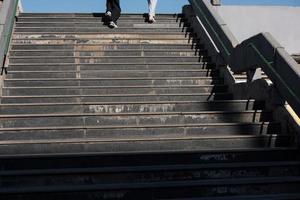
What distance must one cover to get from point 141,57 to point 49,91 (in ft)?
7.32

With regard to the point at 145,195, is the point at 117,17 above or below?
above

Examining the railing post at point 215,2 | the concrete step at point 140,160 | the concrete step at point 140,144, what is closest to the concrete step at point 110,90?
the concrete step at point 140,144

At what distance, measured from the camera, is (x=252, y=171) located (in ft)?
23.8

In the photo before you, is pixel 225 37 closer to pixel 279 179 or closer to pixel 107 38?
pixel 107 38

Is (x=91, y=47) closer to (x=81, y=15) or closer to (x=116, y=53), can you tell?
(x=116, y=53)

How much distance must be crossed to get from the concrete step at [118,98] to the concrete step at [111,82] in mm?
620

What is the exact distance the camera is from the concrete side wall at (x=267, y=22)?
14.3 meters

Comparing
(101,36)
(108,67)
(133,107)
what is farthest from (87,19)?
(133,107)

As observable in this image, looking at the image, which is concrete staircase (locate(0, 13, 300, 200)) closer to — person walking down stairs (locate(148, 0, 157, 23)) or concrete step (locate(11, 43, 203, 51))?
concrete step (locate(11, 43, 203, 51))

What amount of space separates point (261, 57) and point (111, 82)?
2.60 metres

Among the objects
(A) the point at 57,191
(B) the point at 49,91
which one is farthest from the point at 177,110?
(A) the point at 57,191

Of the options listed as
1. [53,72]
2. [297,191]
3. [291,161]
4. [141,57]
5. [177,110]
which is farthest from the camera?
[141,57]

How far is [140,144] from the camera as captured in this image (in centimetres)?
761

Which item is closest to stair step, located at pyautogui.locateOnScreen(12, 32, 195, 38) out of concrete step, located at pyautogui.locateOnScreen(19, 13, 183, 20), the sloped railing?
the sloped railing
